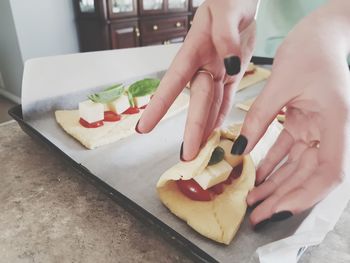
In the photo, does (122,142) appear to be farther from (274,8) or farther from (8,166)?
(274,8)

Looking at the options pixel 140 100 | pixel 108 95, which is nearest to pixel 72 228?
pixel 108 95

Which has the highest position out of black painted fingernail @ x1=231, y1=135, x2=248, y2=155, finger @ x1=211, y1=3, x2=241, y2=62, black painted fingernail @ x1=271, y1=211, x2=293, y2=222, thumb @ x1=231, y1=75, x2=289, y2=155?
finger @ x1=211, y1=3, x2=241, y2=62

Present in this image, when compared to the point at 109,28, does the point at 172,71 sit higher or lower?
higher

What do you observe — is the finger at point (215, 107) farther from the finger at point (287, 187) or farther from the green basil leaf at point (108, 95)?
the green basil leaf at point (108, 95)

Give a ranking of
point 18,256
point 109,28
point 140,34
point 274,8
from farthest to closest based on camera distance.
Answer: point 140,34
point 109,28
point 274,8
point 18,256

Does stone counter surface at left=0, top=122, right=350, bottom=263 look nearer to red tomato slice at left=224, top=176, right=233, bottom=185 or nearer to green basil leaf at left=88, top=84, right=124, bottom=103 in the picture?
red tomato slice at left=224, top=176, right=233, bottom=185

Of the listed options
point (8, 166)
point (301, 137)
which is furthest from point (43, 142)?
point (301, 137)

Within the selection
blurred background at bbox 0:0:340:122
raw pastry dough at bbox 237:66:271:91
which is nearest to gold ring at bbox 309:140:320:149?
raw pastry dough at bbox 237:66:271:91
